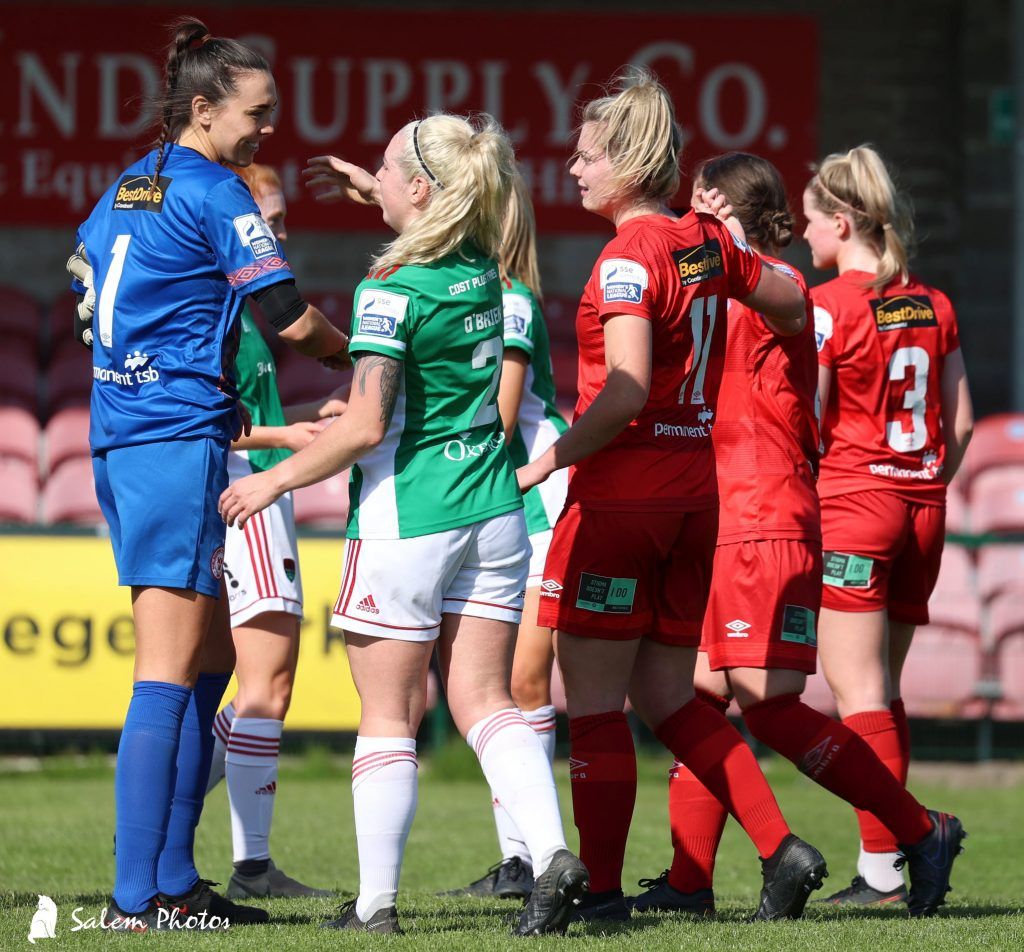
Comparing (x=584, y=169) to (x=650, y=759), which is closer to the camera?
(x=584, y=169)

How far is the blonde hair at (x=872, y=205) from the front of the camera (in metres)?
4.90

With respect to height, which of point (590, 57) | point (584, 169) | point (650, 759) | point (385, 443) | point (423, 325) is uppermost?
point (590, 57)

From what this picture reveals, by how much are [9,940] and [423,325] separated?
1.60 meters

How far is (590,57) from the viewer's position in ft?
40.4

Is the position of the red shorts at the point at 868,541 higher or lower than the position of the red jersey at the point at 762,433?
lower

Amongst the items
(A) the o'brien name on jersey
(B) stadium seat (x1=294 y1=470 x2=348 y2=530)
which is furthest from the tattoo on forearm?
(B) stadium seat (x1=294 y1=470 x2=348 y2=530)

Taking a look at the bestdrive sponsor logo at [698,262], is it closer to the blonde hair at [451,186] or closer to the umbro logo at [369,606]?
the blonde hair at [451,186]

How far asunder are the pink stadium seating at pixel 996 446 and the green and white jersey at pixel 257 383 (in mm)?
6228

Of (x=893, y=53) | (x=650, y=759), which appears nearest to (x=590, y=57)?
(x=893, y=53)

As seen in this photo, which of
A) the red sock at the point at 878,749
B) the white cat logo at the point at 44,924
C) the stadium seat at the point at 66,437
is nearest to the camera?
the white cat logo at the point at 44,924

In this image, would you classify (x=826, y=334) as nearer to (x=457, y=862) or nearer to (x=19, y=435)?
(x=457, y=862)

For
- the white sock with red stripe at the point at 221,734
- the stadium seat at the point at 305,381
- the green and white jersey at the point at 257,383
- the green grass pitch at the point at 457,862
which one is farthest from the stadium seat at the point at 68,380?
the white sock with red stripe at the point at 221,734

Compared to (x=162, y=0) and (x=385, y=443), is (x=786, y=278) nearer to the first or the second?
(x=385, y=443)

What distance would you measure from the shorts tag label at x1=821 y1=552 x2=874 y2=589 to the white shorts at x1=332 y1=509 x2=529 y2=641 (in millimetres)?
1429
